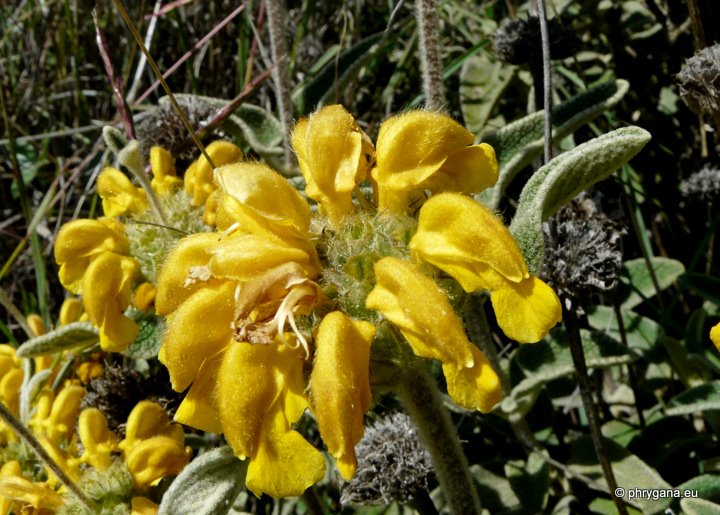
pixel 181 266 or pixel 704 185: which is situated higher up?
pixel 181 266

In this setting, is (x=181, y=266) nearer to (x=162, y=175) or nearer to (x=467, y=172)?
(x=467, y=172)

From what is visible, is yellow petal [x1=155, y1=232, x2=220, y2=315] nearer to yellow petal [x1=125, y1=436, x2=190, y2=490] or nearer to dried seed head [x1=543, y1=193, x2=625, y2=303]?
yellow petal [x1=125, y1=436, x2=190, y2=490]

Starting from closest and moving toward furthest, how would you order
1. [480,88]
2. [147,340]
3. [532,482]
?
1. [532,482]
2. [147,340]
3. [480,88]

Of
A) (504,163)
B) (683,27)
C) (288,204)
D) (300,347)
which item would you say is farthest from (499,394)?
(683,27)

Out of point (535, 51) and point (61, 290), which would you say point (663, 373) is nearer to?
point (535, 51)

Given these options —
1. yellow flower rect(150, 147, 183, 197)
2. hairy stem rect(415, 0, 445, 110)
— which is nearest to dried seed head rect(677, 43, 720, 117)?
hairy stem rect(415, 0, 445, 110)

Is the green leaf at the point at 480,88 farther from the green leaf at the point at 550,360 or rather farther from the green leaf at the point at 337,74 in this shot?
the green leaf at the point at 550,360

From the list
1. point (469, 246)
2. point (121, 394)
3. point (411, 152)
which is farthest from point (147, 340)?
point (469, 246)
